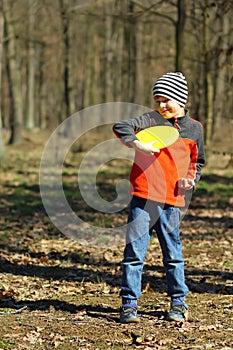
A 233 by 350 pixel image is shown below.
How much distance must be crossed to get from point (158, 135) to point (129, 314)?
1516 millimetres

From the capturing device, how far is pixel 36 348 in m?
4.95

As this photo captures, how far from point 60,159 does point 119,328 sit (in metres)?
18.0

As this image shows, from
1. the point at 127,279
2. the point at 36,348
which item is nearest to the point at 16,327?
the point at 36,348

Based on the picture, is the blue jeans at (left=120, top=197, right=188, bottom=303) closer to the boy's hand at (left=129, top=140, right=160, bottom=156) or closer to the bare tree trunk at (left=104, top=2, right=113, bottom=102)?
the boy's hand at (left=129, top=140, right=160, bottom=156)

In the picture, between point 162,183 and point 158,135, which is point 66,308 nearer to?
point 162,183

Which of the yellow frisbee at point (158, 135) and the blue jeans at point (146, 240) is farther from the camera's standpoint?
the blue jeans at point (146, 240)

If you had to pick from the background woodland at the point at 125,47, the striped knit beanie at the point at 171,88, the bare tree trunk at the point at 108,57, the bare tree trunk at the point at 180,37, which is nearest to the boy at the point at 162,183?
the striped knit beanie at the point at 171,88

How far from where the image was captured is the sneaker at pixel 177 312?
5.58 metres

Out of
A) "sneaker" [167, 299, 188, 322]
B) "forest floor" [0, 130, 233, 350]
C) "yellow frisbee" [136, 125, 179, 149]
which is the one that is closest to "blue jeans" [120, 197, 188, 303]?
"sneaker" [167, 299, 188, 322]

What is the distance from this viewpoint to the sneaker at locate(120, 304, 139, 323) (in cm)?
552

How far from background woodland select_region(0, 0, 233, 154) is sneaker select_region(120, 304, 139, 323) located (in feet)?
16.7

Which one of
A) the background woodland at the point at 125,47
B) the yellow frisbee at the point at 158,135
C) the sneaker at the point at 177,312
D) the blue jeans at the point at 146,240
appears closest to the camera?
the yellow frisbee at the point at 158,135

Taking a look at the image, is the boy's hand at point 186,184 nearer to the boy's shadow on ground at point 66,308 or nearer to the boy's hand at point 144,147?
the boy's hand at point 144,147

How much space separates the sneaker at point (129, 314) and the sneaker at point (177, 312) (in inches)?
11.7
